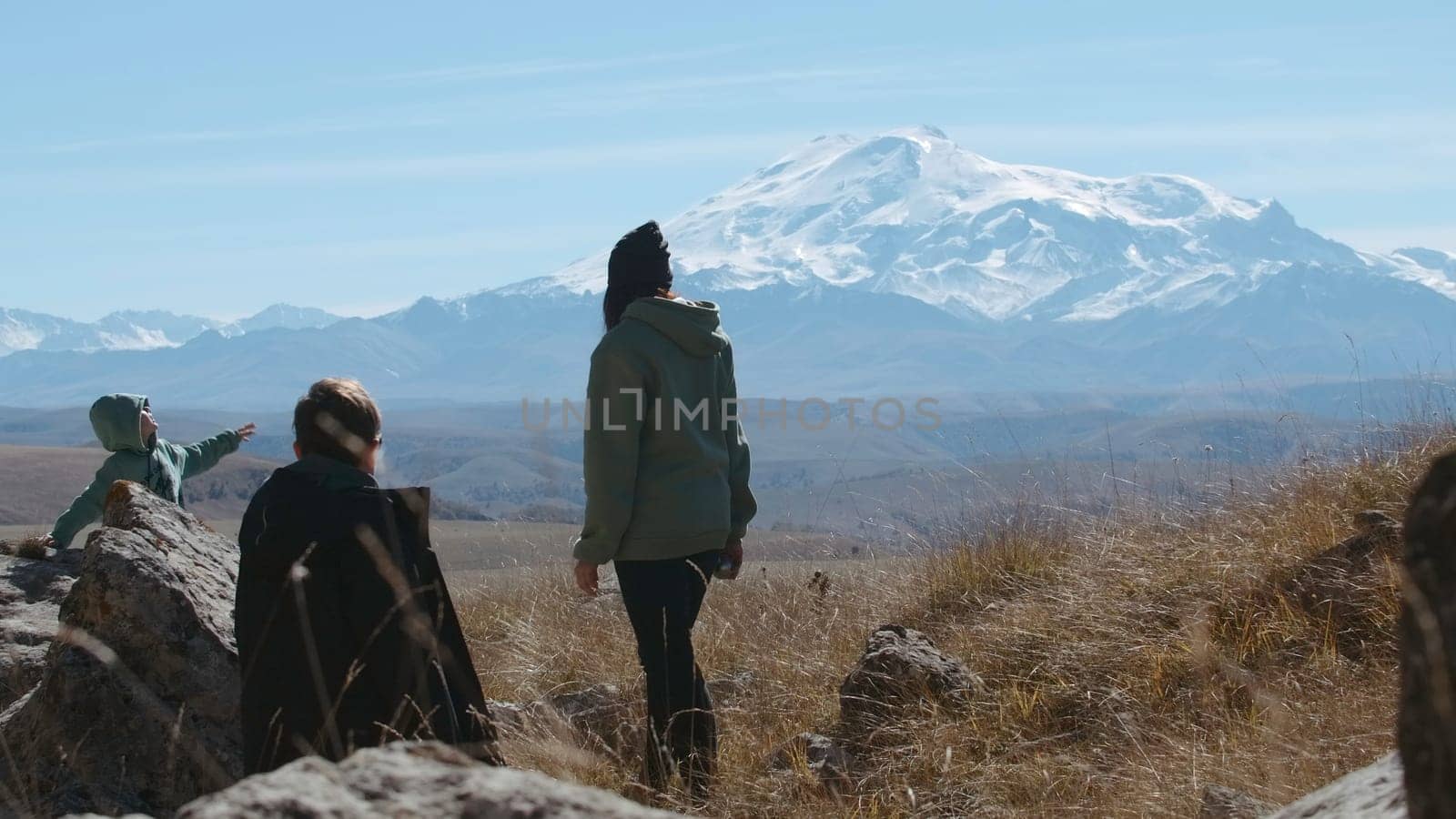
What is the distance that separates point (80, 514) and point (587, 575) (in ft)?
9.04

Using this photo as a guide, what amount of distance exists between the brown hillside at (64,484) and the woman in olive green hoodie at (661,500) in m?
118

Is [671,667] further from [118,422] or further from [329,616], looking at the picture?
[118,422]

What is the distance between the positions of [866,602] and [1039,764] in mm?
2702

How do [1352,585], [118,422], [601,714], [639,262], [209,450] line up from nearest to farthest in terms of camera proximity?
[639,262] → [1352,585] → [601,714] → [118,422] → [209,450]

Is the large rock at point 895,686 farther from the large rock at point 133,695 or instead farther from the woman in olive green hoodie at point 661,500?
the large rock at point 133,695

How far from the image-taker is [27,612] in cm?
548

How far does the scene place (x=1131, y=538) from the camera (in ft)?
21.2

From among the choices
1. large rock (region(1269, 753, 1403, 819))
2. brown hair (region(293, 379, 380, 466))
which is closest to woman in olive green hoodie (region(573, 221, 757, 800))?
brown hair (region(293, 379, 380, 466))

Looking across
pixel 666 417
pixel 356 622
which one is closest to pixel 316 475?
pixel 356 622

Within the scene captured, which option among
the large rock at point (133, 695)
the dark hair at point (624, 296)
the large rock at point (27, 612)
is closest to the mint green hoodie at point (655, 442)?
the dark hair at point (624, 296)

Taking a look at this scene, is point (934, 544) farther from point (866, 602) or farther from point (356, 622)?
point (356, 622)

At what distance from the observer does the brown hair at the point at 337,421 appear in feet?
12.4

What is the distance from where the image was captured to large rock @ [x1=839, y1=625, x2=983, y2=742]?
488cm

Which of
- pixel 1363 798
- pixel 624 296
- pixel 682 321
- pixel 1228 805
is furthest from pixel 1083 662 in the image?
pixel 1363 798
